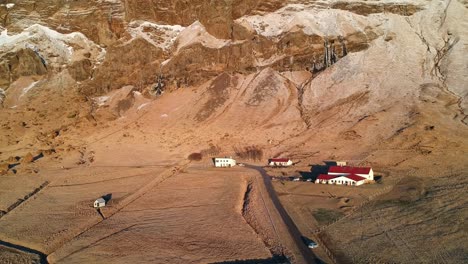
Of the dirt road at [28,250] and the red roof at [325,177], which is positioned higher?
the dirt road at [28,250]

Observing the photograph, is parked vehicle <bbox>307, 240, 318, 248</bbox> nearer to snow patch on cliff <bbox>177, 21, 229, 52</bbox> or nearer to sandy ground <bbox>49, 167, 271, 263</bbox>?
sandy ground <bbox>49, 167, 271, 263</bbox>

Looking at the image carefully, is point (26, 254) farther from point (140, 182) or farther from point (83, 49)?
point (83, 49)

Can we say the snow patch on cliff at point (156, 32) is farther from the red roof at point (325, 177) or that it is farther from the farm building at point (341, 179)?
the farm building at point (341, 179)

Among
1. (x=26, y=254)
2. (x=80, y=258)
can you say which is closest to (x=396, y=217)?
(x=80, y=258)

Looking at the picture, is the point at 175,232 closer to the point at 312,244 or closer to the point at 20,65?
the point at 312,244

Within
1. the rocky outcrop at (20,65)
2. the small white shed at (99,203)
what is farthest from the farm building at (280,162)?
the rocky outcrop at (20,65)

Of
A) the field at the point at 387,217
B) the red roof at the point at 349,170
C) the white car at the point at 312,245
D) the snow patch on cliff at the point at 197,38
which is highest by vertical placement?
the snow patch on cliff at the point at 197,38

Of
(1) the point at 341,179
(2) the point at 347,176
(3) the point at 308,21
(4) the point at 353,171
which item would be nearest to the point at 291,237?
(1) the point at 341,179

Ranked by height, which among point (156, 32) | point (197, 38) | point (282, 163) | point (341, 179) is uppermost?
point (156, 32)

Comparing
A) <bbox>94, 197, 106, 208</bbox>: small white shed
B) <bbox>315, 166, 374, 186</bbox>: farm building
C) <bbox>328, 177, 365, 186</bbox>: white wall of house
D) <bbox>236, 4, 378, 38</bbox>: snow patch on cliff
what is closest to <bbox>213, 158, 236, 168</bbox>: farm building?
<bbox>315, 166, 374, 186</bbox>: farm building
